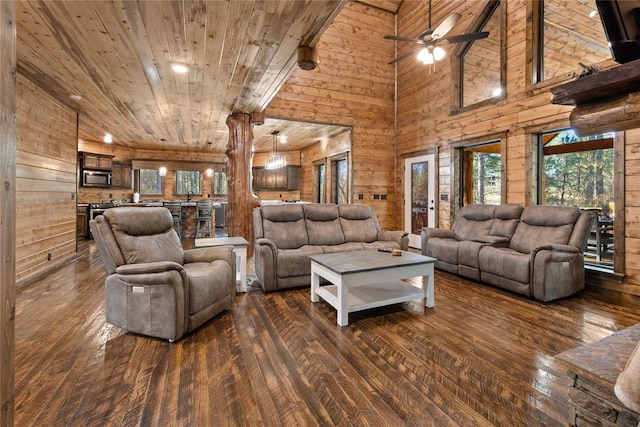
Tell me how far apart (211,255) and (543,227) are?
13.4ft

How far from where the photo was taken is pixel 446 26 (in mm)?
3715

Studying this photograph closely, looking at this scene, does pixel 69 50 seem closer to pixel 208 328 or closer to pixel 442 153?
pixel 208 328

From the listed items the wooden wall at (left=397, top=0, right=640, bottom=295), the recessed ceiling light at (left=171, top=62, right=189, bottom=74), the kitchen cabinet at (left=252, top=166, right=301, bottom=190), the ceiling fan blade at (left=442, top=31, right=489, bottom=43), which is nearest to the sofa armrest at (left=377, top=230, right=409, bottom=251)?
the wooden wall at (left=397, top=0, right=640, bottom=295)

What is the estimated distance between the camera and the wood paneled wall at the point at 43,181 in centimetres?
380

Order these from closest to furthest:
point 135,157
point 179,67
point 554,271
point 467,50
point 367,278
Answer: point 367,278 → point 554,271 → point 179,67 → point 467,50 → point 135,157

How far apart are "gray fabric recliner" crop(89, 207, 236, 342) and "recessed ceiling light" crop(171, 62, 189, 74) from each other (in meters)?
1.64

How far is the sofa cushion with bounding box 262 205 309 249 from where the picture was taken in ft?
13.3

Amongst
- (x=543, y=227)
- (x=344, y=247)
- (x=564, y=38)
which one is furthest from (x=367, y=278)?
(x=564, y=38)

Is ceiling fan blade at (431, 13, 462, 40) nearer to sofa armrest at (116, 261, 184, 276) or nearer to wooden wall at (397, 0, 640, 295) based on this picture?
wooden wall at (397, 0, 640, 295)

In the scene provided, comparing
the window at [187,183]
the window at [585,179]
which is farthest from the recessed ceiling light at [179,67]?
the window at [187,183]

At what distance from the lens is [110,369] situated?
1.97m

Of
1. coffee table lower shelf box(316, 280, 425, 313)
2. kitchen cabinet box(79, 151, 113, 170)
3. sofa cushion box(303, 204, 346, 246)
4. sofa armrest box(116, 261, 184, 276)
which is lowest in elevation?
coffee table lower shelf box(316, 280, 425, 313)

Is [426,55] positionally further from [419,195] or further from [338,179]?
[338,179]

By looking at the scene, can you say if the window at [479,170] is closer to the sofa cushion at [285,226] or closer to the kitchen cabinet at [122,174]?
the sofa cushion at [285,226]
